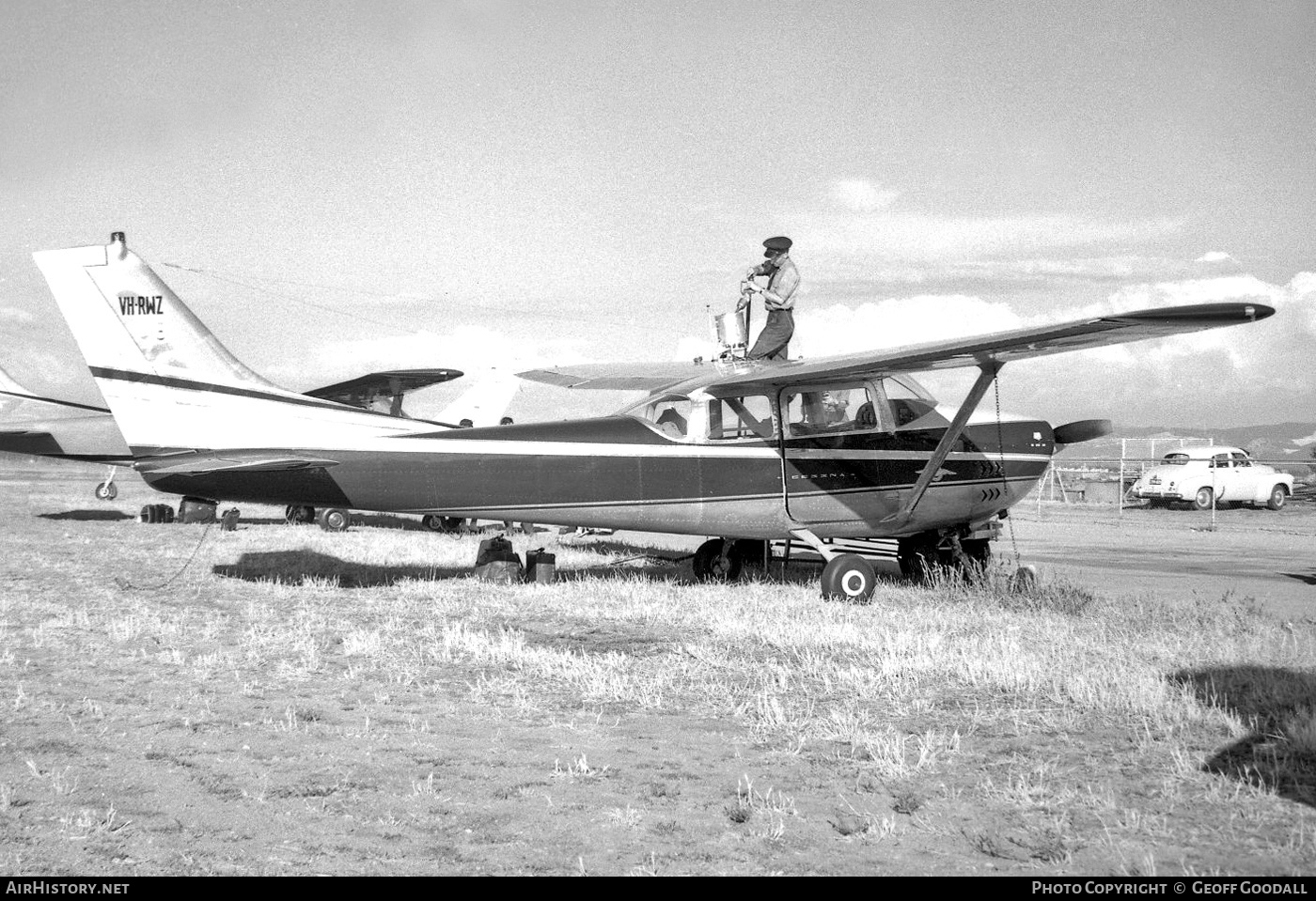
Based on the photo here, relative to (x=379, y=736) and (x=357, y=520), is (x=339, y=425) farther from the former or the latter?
(x=357, y=520)

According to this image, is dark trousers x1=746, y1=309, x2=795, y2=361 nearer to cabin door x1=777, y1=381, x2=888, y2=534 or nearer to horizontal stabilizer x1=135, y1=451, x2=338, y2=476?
cabin door x1=777, y1=381, x2=888, y2=534

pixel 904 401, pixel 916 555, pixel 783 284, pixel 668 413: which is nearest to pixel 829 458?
pixel 904 401

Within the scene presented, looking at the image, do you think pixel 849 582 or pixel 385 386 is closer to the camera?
pixel 849 582

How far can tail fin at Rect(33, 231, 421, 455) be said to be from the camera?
11.1m

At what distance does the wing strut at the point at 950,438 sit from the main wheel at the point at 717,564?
2.40 metres

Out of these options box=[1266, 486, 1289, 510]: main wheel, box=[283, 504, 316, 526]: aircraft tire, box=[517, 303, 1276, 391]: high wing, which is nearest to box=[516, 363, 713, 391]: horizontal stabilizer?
box=[517, 303, 1276, 391]: high wing

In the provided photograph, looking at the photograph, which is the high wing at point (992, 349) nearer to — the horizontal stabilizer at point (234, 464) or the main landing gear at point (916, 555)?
the main landing gear at point (916, 555)

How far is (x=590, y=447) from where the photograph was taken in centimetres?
1093

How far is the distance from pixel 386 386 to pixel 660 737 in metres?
18.0

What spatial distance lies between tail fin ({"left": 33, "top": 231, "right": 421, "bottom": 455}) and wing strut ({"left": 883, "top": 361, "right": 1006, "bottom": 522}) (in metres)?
6.04

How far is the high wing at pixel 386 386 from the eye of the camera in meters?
22.0

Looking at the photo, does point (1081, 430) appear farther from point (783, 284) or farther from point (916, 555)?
point (783, 284)
